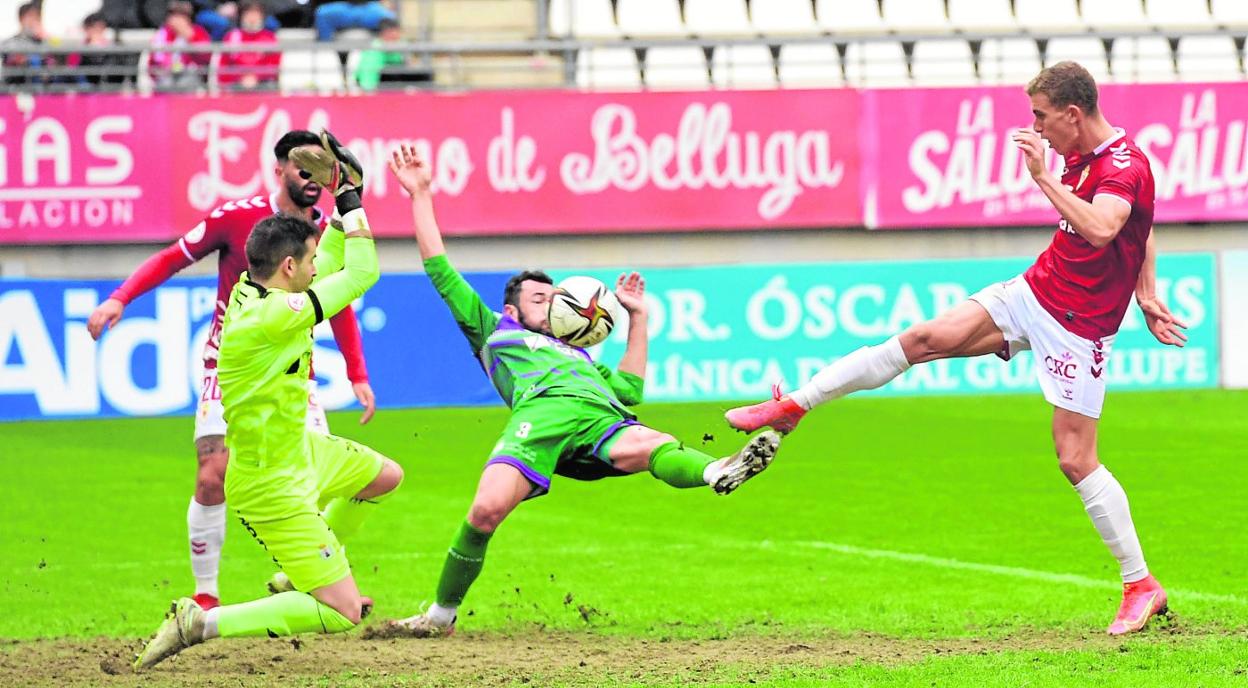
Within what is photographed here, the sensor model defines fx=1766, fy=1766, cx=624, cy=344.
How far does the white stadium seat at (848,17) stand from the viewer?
2344 centimetres

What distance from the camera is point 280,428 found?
21.3 feet

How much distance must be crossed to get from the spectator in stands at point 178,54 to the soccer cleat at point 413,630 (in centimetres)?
1363

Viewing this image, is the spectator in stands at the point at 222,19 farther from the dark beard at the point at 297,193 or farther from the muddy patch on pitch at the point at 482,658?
the muddy patch on pitch at the point at 482,658

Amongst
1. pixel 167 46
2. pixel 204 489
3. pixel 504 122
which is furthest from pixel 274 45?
pixel 204 489

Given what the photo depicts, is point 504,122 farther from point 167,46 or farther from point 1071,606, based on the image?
point 1071,606

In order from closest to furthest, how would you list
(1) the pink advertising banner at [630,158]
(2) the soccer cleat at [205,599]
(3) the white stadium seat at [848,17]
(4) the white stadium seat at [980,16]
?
(2) the soccer cleat at [205,599] → (1) the pink advertising banner at [630,158] → (3) the white stadium seat at [848,17] → (4) the white stadium seat at [980,16]

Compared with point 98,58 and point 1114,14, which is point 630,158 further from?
point 1114,14

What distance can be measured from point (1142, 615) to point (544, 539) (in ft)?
14.9

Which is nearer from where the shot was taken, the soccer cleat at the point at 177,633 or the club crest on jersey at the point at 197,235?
the soccer cleat at the point at 177,633

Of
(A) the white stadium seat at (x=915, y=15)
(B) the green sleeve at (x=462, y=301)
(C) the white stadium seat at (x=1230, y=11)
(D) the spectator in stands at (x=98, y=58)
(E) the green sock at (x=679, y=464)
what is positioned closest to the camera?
(E) the green sock at (x=679, y=464)

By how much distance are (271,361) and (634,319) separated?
67.0 inches

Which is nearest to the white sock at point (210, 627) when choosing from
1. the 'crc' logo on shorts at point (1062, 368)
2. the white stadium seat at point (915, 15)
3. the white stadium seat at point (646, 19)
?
the 'crc' logo on shorts at point (1062, 368)

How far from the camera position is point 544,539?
430 inches

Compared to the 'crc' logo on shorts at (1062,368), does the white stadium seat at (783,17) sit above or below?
above
